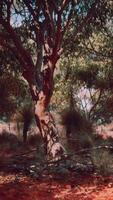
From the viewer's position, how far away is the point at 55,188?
8.68 m

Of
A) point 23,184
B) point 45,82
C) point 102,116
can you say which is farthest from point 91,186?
point 102,116

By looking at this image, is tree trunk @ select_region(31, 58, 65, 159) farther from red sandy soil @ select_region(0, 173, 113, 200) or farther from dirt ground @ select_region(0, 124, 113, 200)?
red sandy soil @ select_region(0, 173, 113, 200)

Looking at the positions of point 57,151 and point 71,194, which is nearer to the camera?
point 71,194

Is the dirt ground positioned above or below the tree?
below

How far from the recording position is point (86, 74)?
2045cm

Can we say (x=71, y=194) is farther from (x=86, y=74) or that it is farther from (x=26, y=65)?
(x=86, y=74)

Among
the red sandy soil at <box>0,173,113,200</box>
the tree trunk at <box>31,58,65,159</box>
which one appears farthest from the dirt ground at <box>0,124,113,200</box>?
the tree trunk at <box>31,58,65,159</box>

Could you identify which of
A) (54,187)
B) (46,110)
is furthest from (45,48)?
(54,187)

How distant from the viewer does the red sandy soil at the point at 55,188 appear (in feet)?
26.1

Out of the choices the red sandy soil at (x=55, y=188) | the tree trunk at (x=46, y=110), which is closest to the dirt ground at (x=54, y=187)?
the red sandy soil at (x=55, y=188)

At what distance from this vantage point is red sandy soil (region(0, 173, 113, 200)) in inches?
313

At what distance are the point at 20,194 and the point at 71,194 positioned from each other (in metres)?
0.93

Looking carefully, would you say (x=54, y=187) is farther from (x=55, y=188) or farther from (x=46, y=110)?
(x=46, y=110)

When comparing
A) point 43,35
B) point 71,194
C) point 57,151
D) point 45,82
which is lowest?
point 71,194
